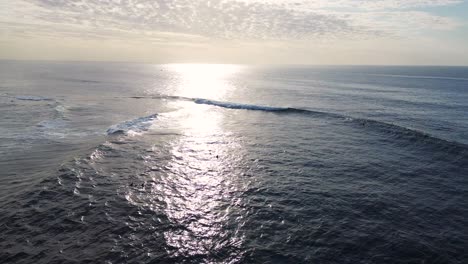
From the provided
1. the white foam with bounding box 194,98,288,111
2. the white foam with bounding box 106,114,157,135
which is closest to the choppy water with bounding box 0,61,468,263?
the white foam with bounding box 106,114,157,135

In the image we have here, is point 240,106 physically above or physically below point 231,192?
above

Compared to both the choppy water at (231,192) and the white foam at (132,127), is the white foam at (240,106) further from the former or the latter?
the white foam at (132,127)

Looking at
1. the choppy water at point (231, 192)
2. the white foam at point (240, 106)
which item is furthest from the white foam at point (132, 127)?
the white foam at point (240, 106)

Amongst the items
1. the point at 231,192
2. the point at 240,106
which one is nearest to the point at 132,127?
the point at 231,192

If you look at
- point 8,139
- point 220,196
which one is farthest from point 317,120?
point 8,139

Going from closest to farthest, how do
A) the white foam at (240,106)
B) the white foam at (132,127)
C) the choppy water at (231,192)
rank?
the choppy water at (231,192) → the white foam at (132,127) → the white foam at (240,106)

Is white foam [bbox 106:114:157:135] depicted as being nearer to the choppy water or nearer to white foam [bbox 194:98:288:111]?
the choppy water

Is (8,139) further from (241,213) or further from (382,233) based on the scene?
(382,233)

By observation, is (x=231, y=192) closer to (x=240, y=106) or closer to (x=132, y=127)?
(x=132, y=127)

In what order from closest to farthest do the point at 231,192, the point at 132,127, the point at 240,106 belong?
1. the point at 231,192
2. the point at 132,127
3. the point at 240,106
